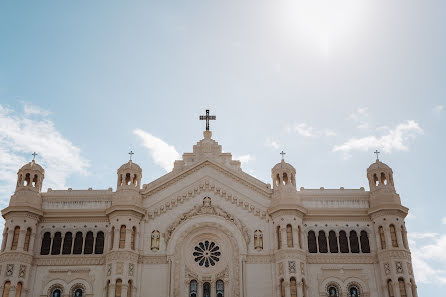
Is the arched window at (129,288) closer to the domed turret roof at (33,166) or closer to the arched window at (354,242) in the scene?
the domed turret roof at (33,166)

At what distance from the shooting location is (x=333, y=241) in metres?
47.6

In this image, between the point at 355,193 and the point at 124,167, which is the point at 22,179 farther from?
the point at 355,193

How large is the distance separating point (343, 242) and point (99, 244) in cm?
2154

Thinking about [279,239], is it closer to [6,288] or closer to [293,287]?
[293,287]

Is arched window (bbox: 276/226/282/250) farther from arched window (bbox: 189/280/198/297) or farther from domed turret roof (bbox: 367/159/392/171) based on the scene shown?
domed turret roof (bbox: 367/159/392/171)

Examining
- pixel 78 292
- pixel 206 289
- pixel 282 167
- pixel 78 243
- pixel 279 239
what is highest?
pixel 282 167

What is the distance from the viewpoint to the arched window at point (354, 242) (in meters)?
47.2

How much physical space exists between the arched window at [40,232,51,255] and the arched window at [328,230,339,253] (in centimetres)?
2473

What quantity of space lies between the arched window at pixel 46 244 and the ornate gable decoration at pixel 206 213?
1030 cm

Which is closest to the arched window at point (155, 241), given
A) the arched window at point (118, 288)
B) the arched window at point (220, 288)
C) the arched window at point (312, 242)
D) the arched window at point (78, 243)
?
the arched window at point (118, 288)

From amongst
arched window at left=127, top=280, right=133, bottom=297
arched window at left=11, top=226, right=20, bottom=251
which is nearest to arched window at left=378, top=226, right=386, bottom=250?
arched window at left=127, top=280, right=133, bottom=297

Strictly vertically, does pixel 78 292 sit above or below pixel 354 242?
below

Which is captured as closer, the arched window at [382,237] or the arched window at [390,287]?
the arched window at [390,287]

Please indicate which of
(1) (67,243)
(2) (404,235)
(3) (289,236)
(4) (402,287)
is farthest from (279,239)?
(1) (67,243)
